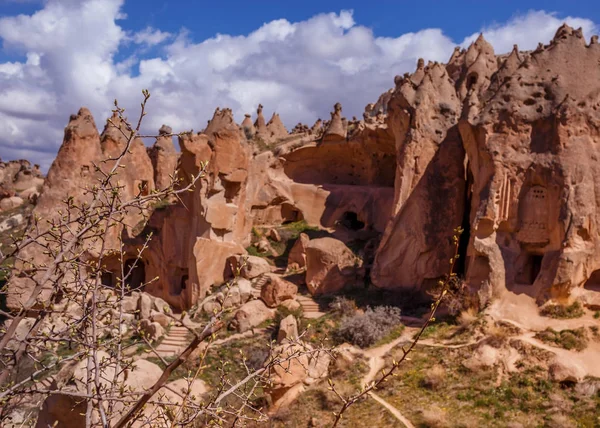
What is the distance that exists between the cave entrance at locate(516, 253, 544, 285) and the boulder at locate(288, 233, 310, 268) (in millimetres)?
9274

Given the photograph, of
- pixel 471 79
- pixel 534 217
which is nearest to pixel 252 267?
pixel 534 217

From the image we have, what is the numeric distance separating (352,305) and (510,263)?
5.20 meters

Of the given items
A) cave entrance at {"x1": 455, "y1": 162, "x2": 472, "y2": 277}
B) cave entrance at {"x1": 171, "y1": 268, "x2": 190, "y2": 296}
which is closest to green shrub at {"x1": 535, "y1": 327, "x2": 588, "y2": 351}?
cave entrance at {"x1": 455, "y1": 162, "x2": 472, "y2": 277}

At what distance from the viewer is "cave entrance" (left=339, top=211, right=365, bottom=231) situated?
87.2 ft

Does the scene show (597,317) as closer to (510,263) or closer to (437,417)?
(510,263)

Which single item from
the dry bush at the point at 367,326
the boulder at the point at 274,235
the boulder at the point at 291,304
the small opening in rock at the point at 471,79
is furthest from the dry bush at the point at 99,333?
the small opening in rock at the point at 471,79

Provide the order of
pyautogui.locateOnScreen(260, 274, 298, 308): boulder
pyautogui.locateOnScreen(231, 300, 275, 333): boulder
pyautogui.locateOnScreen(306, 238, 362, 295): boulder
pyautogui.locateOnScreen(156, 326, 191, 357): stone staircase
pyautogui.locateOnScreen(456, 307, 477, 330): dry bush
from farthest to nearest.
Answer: pyautogui.locateOnScreen(306, 238, 362, 295): boulder
pyautogui.locateOnScreen(260, 274, 298, 308): boulder
pyautogui.locateOnScreen(231, 300, 275, 333): boulder
pyautogui.locateOnScreen(156, 326, 191, 357): stone staircase
pyautogui.locateOnScreen(456, 307, 477, 330): dry bush

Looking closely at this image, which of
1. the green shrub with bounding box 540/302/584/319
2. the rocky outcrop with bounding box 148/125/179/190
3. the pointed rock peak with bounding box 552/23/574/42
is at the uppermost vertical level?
the pointed rock peak with bounding box 552/23/574/42

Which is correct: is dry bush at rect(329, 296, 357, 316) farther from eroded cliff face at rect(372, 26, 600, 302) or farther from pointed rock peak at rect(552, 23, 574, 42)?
pointed rock peak at rect(552, 23, 574, 42)

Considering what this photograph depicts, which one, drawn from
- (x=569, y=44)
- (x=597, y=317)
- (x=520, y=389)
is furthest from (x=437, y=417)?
(x=569, y=44)

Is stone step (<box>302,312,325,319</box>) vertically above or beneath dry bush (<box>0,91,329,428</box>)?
beneath

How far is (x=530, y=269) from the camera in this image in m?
15.1

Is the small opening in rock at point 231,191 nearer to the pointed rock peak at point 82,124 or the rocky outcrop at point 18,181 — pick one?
the pointed rock peak at point 82,124

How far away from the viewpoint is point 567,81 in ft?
48.8
